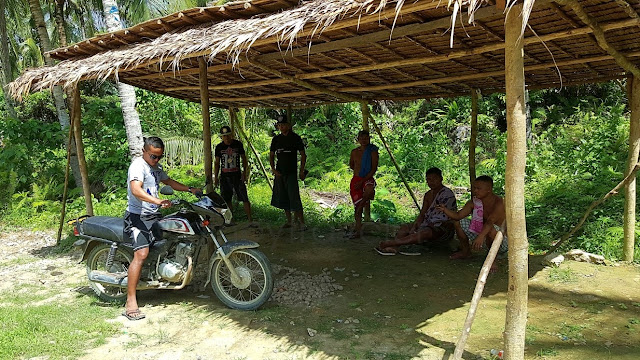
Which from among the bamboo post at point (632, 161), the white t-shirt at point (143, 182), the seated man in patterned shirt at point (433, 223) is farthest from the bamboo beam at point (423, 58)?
the bamboo post at point (632, 161)

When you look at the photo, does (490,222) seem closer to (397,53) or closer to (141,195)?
(397,53)

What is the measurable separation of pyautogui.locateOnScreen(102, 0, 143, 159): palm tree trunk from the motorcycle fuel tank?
365 centimetres

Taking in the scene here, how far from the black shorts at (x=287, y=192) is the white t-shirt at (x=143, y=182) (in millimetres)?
2814

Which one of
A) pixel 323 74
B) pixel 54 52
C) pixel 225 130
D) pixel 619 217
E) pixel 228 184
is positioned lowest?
pixel 619 217

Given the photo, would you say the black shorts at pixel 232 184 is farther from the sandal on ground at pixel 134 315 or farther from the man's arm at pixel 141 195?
the sandal on ground at pixel 134 315

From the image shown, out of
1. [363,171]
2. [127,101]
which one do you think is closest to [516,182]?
[363,171]

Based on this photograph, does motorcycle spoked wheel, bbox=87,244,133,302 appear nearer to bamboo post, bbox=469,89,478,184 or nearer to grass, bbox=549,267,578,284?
grass, bbox=549,267,578,284

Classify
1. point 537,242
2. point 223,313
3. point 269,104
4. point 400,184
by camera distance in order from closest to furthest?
point 223,313, point 537,242, point 269,104, point 400,184

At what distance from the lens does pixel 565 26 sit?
3.53 m

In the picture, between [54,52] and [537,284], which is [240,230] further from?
[537,284]

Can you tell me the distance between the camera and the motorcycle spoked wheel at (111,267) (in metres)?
4.47

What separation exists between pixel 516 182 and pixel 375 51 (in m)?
2.33

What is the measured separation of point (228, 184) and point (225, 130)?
903 mm

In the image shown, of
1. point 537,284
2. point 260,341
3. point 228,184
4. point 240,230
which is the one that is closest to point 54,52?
point 228,184
